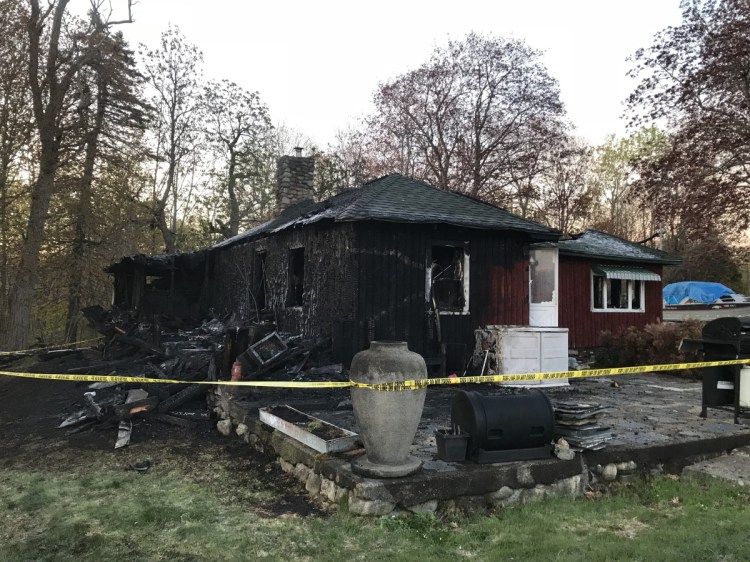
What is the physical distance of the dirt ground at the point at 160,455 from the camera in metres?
4.93

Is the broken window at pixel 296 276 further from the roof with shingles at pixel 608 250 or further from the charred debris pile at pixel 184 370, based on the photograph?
the roof with shingles at pixel 608 250

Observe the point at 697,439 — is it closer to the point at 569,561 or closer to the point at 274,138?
the point at 569,561

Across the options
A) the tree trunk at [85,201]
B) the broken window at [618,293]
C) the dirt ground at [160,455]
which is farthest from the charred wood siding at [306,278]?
the broken window at [618,293]

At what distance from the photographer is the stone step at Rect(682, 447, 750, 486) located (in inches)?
193

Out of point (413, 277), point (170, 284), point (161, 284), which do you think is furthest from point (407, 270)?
point (161, 284)

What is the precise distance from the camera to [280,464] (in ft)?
18.4

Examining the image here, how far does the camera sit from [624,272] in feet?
52.1

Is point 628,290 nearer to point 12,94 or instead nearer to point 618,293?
point 618,293

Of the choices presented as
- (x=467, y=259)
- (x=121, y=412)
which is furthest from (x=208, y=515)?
(x=467, y=259)

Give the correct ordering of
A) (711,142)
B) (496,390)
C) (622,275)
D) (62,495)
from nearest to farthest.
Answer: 1. (62,495)
2. (496,390)
3. (711,142)
4. (622,275)

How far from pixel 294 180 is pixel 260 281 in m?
5.52

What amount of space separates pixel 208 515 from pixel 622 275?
14.6 metres

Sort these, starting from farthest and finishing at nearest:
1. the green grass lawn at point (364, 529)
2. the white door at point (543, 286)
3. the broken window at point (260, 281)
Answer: the broken window at point (260, 281)
the white door at point (543, 286)
the green grass lawn at point (364, 529)

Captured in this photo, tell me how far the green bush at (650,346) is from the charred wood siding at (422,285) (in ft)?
11.5
